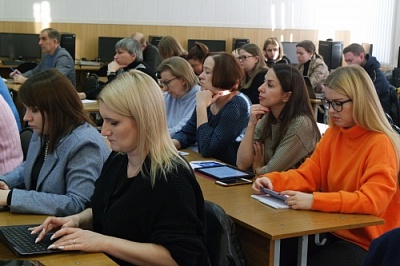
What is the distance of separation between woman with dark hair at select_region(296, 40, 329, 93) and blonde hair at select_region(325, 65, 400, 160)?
5.52 m

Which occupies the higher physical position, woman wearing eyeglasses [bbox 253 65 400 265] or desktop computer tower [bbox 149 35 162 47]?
desktop computer tower [bbox 149 35 162 47]

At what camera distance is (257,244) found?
260 cm

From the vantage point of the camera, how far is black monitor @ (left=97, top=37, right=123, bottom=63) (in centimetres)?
1015

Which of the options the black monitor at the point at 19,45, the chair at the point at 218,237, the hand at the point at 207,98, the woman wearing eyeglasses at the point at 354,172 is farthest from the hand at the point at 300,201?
the black monitor at the point at 19,45

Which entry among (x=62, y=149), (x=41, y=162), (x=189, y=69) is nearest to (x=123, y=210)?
(x=62, y=149)

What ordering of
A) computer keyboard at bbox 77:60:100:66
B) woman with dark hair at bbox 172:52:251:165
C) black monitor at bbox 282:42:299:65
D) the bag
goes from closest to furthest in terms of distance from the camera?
woman with dark hair at bbox 172:52:251:165 < the bag < computer keyboard at bbox 77:60:100:66 < black monitor at bbox 282:42:299:65

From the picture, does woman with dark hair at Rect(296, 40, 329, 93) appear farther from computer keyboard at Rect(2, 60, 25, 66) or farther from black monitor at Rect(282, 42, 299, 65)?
computer keyboard at Rect(2, 60, 25, 66)

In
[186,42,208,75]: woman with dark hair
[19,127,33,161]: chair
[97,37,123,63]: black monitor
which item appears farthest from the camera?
[97,37,123,63]: black monitor

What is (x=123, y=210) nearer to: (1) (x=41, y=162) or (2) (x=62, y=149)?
(2) (x=62, y=149)

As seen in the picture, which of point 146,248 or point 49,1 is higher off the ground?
point 49,1

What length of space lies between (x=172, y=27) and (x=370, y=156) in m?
8.35

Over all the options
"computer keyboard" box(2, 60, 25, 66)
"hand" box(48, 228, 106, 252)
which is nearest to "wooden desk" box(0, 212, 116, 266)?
"hand" box(48, 228, 106, 252)

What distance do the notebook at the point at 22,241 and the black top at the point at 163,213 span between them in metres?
0.23

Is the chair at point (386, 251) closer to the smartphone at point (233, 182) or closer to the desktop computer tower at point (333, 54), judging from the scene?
the smartphone at point (233, 182)
